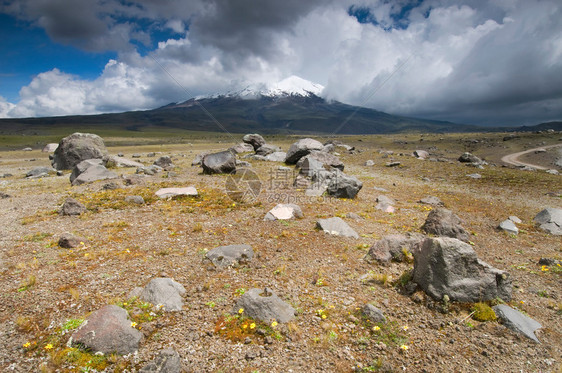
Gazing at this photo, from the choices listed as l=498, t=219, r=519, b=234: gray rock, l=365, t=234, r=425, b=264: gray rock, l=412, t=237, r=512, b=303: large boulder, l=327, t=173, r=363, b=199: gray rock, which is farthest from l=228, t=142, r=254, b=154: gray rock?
l=412, t=237, r=512, b=303: large boulder

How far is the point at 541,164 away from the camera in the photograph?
50.3m

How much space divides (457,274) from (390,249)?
300cm

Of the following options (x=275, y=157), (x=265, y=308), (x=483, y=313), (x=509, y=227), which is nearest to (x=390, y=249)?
(x=483, y=313)

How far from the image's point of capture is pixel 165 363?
234 inches

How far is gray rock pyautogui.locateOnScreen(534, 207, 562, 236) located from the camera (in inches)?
609

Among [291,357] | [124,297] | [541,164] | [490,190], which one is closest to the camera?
[291,357]

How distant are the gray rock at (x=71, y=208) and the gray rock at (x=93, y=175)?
34.9 feet

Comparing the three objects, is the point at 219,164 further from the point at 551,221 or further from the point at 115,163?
the point at 551,221

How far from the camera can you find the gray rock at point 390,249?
10.8 meters

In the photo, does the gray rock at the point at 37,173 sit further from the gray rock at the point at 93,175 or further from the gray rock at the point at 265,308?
the gray rock at the point at 265,308

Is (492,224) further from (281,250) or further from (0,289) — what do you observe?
(0,289)

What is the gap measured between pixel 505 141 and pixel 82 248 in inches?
3916

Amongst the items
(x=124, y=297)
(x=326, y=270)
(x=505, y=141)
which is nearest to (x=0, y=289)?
(x=124, y=297)

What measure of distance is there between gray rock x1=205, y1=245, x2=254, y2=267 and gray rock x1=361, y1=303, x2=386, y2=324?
4.79 metres
